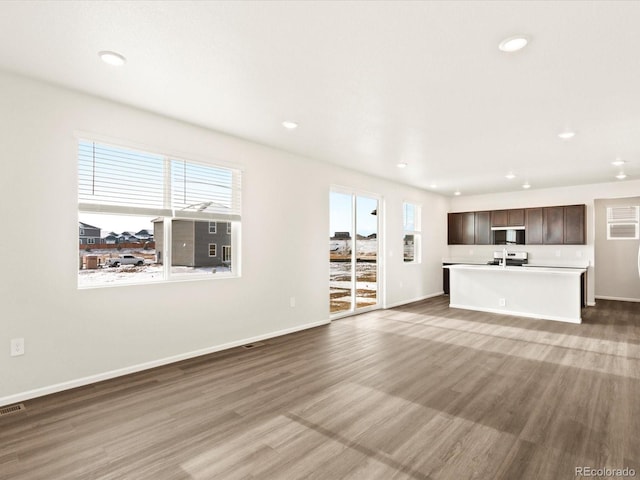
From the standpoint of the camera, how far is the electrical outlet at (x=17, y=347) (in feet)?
9.25

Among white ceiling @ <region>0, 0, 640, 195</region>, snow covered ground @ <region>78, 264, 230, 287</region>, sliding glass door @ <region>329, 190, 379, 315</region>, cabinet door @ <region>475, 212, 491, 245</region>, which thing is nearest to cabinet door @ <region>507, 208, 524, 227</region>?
cabinet door @ <region>475, 212, 491, 245</region>

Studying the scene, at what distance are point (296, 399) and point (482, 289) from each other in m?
5.09

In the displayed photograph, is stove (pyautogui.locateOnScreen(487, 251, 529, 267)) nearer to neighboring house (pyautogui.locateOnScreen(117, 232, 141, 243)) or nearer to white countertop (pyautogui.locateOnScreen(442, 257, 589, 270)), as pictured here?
white countertop (pyautogui.locateOnScreen(442, 257, 589, 270))

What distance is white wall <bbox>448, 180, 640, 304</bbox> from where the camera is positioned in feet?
24.5

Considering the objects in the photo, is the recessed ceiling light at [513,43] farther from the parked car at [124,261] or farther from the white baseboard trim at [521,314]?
the white baseboard trim at [521,314]

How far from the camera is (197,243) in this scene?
13.6ft

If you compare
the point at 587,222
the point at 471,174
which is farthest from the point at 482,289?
the point at 587,222

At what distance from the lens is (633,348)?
14.3 feet

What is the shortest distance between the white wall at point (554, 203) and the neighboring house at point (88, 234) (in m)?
8.36

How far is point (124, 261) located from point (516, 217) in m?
8.11

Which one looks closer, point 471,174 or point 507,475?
point 507,475

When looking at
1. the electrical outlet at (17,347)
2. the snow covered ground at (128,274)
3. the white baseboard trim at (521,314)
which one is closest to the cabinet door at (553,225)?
the white baseboard trim at (521,314)

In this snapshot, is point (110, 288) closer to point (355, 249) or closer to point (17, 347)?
point (17, 347)

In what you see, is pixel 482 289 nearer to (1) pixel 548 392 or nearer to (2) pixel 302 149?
(1) pixel 548 392
